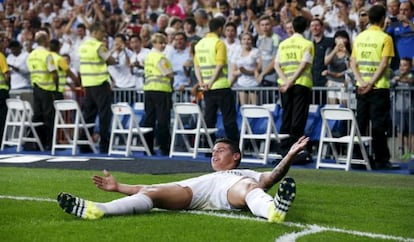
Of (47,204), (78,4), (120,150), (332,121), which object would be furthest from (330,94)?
(78,4)

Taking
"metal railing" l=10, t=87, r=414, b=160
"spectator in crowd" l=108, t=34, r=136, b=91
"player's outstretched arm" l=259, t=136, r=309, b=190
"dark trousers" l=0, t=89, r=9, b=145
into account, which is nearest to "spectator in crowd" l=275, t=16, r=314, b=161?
"metal railing" l=10, t=87, r=414, b=160

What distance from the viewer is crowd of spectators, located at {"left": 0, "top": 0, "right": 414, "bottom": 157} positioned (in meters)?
18.9

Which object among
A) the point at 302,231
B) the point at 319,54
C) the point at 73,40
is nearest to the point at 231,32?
the point at 319,54

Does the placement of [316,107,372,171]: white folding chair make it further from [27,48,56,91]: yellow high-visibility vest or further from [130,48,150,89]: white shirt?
[27,48,56,91]: yellow high-visibility vest

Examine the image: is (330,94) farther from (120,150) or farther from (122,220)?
(122,220)

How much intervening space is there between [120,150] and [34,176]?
7.30 metres

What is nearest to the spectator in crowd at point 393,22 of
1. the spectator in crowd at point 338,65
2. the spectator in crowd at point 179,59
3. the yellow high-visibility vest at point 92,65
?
the spectator in crowd at point 338,65

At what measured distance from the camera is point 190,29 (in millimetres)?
22250

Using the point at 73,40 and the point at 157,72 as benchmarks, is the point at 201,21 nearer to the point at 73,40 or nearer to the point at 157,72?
the point at 157,72

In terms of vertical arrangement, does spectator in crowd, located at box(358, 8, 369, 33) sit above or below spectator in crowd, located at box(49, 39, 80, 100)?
above

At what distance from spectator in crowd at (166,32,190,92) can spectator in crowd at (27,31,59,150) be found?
2.71 m

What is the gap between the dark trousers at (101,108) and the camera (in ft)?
68.4

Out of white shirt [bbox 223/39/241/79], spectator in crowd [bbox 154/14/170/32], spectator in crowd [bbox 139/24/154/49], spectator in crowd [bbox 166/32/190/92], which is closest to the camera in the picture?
white shirt [bbox 223/39/241/79]

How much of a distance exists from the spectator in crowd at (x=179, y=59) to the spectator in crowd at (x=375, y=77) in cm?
562
